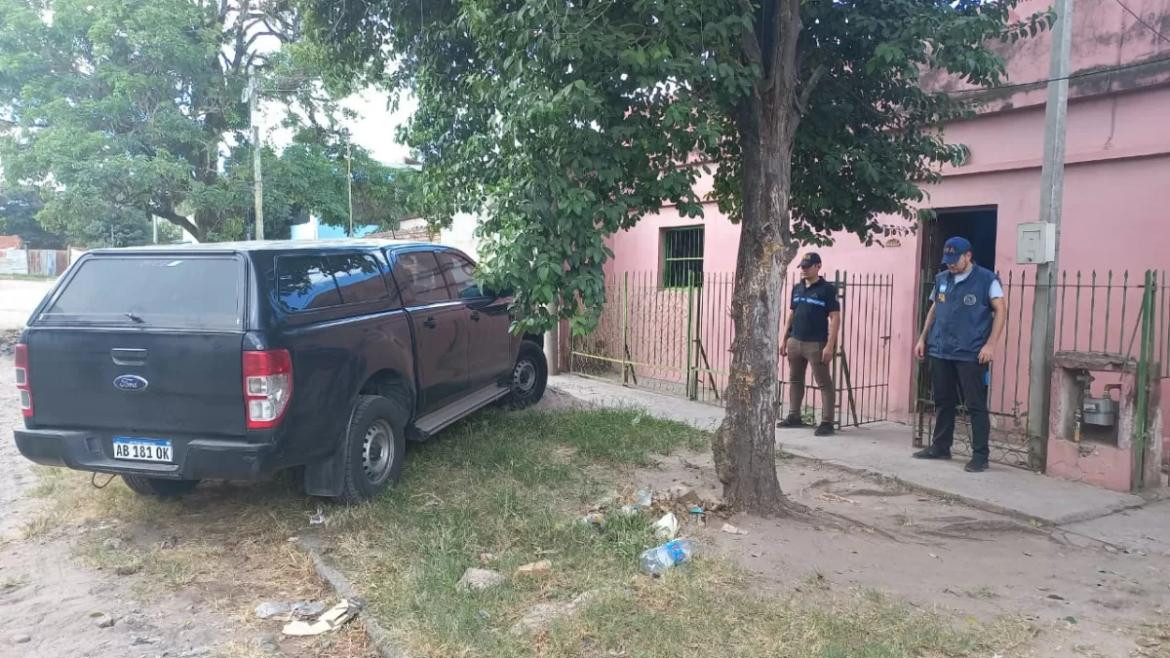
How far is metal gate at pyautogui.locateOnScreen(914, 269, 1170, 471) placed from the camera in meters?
6.34

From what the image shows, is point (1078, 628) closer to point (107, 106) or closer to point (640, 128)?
point (640, 128)

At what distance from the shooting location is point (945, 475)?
6.32 meters

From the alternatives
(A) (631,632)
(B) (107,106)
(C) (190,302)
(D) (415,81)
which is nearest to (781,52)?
(D) (415,81)

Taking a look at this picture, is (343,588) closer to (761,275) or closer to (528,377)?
(761,275)

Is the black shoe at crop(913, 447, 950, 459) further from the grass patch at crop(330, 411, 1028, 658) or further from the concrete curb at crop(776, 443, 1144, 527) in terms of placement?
the grass patch at crop(330, 411, 1028, 658)

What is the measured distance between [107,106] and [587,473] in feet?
49.8

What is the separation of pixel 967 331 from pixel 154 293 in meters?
5.72

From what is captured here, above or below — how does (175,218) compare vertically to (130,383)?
above

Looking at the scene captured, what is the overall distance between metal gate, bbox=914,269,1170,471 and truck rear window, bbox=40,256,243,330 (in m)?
5.53

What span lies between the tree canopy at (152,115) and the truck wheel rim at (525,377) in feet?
36.5

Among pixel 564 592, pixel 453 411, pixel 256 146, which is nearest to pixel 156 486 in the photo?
pixel 453 411

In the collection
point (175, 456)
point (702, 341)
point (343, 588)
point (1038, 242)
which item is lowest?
point (343, 588)

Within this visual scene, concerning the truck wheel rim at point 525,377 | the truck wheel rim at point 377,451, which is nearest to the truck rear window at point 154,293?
the truck wheel rim at point 377,451

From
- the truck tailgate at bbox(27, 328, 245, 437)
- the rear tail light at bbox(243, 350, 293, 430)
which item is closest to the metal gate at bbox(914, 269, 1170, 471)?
the rear tail light at bbox(243, 350, 293, 430)
